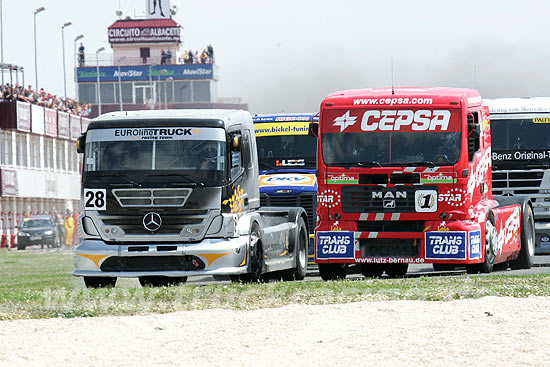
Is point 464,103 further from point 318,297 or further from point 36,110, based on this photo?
point 36,110

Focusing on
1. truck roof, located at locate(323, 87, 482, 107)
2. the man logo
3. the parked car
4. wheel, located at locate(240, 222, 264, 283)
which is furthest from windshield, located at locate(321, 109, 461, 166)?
the parked car

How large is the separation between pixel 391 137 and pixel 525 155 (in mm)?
5281

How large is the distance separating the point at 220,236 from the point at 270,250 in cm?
173

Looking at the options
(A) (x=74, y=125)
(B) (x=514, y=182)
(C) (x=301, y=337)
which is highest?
(A) (x=74, y=125)

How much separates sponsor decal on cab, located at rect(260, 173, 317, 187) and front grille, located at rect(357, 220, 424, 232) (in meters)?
3.52

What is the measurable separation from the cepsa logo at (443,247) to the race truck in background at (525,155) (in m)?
4.69

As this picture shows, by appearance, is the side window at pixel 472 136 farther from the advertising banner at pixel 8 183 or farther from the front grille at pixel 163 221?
the advertising banner at pixel 8 183

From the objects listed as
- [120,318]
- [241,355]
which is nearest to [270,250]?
[120,318]

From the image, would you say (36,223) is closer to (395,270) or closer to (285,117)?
(285,117)

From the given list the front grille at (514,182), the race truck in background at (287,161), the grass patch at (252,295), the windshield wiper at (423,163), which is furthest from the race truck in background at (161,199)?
the front grille at (514,182)

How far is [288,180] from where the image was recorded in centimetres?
2205

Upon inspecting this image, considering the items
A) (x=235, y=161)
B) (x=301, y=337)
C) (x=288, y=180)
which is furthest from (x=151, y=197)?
(x=301, y=337)

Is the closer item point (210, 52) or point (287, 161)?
point (287, 161)

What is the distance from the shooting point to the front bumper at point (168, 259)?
17.2 metres
